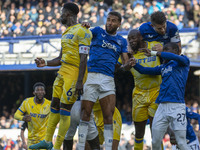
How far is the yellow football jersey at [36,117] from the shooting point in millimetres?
9518

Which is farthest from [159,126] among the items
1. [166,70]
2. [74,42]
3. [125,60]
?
[74,42]

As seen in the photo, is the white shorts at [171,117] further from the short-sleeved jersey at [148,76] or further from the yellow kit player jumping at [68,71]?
the yellow kit player jumping at [68,71]

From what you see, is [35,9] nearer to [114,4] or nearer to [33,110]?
[114,4]

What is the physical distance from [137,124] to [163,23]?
185 cm

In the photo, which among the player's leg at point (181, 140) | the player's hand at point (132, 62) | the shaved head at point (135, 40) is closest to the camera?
the player's leg at point (181, 140)

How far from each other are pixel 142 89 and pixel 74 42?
1565 millimetres

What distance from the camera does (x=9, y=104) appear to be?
Answer: 2227 centimetres

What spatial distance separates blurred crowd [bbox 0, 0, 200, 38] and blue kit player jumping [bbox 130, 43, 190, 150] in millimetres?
11474

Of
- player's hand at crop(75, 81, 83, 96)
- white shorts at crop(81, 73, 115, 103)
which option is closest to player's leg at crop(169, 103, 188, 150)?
white shorts at crop(81, 73, 115, 103)

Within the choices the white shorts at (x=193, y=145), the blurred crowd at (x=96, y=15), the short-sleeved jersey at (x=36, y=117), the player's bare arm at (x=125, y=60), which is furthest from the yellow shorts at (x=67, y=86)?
the blurred crowd at (x=96, y=15)

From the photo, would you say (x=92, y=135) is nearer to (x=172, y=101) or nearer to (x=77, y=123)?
(x=77, y=123)

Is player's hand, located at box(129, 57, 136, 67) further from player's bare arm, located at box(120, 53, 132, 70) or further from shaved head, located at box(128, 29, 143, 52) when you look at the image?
shaved head, located at box(128, 29, 143, 52)

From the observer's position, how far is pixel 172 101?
20.4 ft

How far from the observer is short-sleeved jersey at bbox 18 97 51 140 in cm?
952
